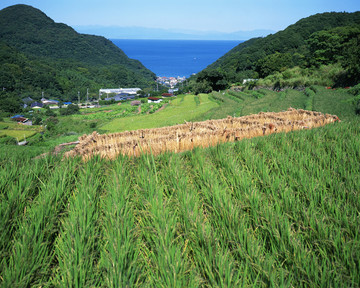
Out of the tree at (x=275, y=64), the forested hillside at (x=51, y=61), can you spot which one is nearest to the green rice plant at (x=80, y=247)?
the tree at (x=275, y=64)

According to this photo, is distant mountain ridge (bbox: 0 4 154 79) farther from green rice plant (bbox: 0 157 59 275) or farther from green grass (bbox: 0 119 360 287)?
green grass (bbox: 0 119 360 287)

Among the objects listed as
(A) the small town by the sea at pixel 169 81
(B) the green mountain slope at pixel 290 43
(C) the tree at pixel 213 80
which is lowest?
(C) the tree at pixel 213 80

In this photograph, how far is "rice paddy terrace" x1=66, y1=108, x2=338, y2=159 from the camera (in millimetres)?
4254

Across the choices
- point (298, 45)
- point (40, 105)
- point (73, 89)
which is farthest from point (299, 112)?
point (73, 89)

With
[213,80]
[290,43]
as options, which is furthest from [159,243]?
[290,43]

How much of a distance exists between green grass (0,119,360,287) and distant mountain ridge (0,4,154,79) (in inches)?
5277

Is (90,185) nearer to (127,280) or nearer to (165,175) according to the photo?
Answer: (165,175)

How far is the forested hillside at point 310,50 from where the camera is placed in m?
21.6

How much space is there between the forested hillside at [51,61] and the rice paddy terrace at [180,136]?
246 feet

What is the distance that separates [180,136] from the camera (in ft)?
15.4

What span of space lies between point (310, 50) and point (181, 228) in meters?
44.3

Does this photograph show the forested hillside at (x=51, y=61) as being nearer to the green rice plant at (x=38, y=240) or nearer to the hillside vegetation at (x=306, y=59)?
the hillside vegetation at (x=306, y=59)

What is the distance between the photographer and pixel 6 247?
1.67 metres

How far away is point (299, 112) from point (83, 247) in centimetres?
758
